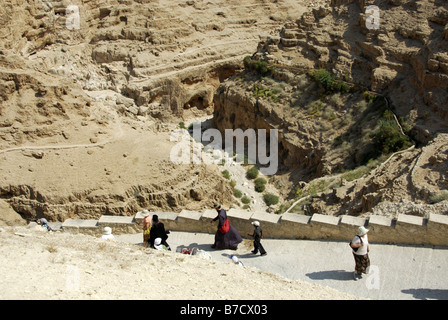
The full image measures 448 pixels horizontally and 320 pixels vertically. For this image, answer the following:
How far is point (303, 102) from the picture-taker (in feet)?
64.5

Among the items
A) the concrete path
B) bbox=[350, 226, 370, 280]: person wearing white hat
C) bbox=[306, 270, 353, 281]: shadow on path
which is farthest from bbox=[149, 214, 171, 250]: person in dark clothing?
bbox=[350, 226, 370, 280]: person wearing white hat

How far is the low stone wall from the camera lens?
364 inches

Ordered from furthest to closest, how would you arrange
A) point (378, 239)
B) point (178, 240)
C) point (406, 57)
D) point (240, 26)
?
1. point (240, 26)
2. point (406, 57)
3. point (178, 240)
4. point (378, 239)

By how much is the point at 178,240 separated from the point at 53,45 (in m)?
19.7

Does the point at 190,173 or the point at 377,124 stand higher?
the point at 377,124

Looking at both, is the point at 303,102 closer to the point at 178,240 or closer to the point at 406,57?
the point at 406,57

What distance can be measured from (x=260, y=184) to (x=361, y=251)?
10.2m

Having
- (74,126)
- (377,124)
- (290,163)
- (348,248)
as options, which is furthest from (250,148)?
(348,248)

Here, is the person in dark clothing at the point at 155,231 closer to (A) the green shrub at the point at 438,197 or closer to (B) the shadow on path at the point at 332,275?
(B) the shadow on path at the point at 332,275

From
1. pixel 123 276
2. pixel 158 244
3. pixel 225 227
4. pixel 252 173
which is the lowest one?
pixel 252 173

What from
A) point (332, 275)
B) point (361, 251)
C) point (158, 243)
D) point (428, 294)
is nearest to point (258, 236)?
point (332, 275)

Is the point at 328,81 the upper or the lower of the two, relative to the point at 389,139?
upper

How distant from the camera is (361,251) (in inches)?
333

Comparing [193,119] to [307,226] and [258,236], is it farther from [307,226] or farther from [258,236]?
[258,236]
